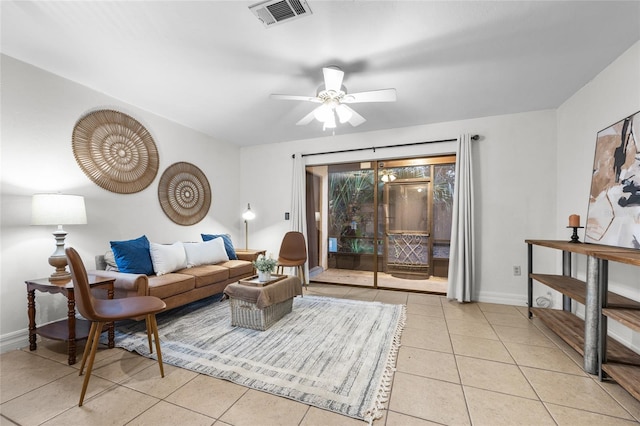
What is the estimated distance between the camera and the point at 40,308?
2.52 meters

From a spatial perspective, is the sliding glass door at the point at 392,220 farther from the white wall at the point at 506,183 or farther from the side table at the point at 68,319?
the side table at the point at 68,319

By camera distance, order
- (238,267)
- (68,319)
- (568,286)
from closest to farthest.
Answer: (68,319), (568,286), (238,267)

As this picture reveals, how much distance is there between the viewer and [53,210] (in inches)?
90.5

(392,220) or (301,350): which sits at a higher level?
(392,220)

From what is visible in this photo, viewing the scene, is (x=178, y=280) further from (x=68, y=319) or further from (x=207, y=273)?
(x=68, y=319)

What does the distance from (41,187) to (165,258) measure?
51.5 inches

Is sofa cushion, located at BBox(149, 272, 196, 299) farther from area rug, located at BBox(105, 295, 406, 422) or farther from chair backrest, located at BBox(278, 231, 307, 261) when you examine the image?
chair backrest, located at BBox(278, 231, 307, 261)

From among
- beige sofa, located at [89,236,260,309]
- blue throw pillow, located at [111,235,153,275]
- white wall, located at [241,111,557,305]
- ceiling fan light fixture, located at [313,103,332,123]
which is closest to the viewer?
beige sofa, located at [89,236,260,309]

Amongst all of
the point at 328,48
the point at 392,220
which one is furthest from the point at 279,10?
the point at 392,220

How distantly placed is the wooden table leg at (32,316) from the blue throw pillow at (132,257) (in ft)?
2.20

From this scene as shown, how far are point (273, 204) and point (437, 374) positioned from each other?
3805 mm

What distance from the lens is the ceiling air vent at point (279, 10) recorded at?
1.73 metres

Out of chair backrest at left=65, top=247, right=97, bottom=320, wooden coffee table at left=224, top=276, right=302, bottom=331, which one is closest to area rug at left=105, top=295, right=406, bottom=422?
wooden coffee table at left=224, top=276, right=302, bottom=331

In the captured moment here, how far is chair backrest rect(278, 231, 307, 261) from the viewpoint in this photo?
4.48 meters
